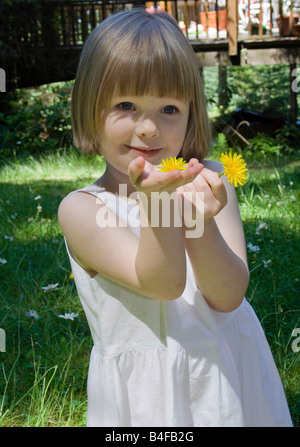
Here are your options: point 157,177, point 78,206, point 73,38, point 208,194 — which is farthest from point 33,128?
point 157,177

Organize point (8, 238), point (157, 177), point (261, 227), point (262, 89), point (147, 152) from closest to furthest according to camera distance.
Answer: point (157, 177) → point (147, 152) → point (261, 227) → point (8, 238) → point (262, 89)

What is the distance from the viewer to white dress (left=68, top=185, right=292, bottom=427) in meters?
1.28

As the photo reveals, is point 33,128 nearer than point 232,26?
No

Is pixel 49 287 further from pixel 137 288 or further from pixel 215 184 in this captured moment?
pixel 215 184

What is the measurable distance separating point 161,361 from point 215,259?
0.26 metres

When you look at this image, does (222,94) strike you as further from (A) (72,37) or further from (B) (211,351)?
(B) (211,351)

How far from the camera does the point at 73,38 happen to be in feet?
26.4

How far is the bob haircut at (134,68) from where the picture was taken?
1.28 metres

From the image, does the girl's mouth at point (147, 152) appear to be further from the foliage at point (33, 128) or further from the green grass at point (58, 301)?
the foliage at point (33, 128)

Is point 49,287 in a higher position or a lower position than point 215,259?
lower

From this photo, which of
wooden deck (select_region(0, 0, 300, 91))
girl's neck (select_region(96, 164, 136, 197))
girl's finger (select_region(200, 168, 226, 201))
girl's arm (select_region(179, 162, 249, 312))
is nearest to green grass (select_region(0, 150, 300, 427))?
girl's neck (select_region(96, 164, 136, 197))

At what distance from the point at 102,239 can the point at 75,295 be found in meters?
1.50

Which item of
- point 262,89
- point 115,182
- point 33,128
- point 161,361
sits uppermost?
point 115,182

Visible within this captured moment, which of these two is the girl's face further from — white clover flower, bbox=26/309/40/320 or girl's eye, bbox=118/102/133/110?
white clover flower, bbox=26/309/40/320
